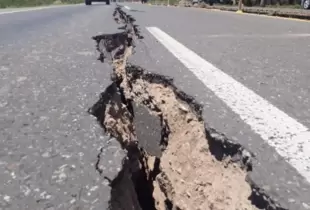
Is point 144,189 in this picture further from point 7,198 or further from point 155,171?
point 7,198

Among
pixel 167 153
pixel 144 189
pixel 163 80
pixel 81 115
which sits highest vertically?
pixel 81 115

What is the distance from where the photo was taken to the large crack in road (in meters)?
1.44

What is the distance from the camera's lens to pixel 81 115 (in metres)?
1.95

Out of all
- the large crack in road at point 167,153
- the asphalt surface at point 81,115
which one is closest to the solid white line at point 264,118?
the asphalt surface at point 81,115

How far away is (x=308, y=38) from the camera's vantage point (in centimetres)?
545

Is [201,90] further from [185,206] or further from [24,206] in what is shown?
[24,206]

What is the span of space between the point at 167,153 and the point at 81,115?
2.08ft

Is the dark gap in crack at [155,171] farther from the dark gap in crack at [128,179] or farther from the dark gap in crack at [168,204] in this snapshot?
the dark gap in crack at [168,204]

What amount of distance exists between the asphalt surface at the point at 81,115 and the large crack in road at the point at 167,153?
57 mm

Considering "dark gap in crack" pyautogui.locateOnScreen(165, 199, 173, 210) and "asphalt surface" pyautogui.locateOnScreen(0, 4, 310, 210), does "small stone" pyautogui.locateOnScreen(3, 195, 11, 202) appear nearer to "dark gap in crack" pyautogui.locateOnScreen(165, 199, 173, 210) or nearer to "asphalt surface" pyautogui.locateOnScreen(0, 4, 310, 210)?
"asphalt surface" pyautogui.locateOnScreen(0, 4, 310, 210)

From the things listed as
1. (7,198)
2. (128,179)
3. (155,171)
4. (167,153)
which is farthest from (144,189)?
(7,198)

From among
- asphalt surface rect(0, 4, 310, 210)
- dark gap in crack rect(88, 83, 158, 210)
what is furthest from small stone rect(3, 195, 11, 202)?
dark gap in crack rect(88, 83, 158, 210)

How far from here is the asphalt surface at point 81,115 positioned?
126 cm

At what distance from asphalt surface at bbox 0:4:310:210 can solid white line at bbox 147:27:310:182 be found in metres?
0.04
